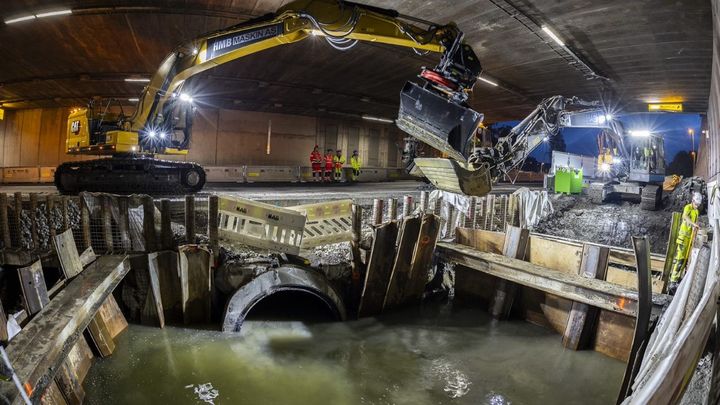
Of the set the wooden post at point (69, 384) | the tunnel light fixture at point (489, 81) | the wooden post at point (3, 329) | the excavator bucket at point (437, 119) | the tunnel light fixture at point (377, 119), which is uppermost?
the tunnel light fixture at point (489, 81)

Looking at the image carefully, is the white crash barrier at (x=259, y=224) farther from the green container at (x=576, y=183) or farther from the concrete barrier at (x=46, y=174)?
the concrete barrier at (x=46, y=174)

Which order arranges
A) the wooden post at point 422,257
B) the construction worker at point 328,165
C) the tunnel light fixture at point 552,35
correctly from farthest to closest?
the construction worker at point 328,165 < the tunnel light fixture at point 552,35 < the wooden post at point 422,257

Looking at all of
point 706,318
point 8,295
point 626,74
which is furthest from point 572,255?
point 626,74

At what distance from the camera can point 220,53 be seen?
7656 millimetres

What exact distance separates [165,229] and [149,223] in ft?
0.85

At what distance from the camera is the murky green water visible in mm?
4496

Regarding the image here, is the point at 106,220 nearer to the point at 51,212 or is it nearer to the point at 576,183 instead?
the point at 51,212

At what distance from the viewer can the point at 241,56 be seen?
862 centimetres

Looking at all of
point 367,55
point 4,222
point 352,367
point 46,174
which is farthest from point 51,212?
point 46,174

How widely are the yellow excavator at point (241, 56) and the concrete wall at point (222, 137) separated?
9.29 metres

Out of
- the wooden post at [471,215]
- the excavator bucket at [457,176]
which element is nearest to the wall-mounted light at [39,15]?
the excavator bucket at [457,176]

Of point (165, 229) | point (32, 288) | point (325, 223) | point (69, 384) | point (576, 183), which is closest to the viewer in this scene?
point (32, 288)

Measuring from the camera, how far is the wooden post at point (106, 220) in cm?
609

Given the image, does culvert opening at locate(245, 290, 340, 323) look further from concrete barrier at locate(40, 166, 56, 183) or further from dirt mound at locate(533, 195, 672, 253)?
concrete barrier at locate(40, 166, 56, 183)
